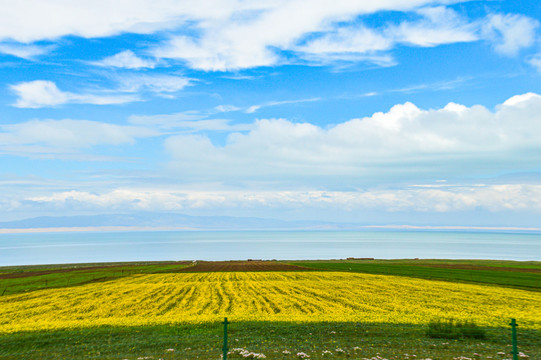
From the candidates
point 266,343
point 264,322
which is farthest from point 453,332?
point 264,322

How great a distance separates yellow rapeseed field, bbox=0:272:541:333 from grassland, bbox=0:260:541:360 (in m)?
0.12

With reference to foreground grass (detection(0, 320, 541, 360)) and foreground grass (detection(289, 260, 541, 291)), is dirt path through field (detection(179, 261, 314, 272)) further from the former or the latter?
foreground grass (detection(0, 320, 541, 360))

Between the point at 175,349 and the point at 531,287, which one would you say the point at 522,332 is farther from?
the point at 531,287

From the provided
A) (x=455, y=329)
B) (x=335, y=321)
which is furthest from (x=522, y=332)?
(x=335, y=321)

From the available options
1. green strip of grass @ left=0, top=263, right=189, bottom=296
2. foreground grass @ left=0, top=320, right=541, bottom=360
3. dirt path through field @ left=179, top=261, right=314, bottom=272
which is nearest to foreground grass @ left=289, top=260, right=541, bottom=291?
dirt path through field @ left=179, top=261, right=314, bottom=272

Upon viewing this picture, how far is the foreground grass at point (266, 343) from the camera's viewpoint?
18891mm

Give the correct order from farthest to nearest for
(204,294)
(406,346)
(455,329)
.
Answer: (204,294) < (455,329) < (406,346)

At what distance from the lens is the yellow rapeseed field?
31.5m

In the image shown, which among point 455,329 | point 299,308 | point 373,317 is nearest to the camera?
point 455,329

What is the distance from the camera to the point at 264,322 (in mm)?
29344

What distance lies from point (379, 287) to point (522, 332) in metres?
32.8

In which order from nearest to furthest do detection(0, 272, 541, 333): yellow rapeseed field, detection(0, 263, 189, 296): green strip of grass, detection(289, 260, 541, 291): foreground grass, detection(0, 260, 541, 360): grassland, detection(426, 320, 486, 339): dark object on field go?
1. detection(0, 260, 541, 360): grassland
2. detection(426, 320, 486, 339): dark object on field
3. detection(0, 272, 541, 333): yellow rapeseed field
4. detection(0, 263, 189, 296): green strip of grass
5. detection(289, 260, 541, 291): foreground grass

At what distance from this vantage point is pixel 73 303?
44375 mm

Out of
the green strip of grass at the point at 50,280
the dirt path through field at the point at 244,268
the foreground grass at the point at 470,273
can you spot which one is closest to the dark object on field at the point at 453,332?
the foreground grass at the point at 470,273
